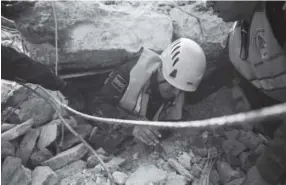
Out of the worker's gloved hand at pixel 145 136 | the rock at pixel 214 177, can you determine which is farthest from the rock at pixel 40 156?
the rock at pixel 214 177

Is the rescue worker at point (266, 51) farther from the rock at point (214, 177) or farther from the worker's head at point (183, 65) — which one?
Answer: the worker's head at point (183, 65)

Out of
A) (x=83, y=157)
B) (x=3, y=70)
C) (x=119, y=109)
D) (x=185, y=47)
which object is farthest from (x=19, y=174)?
(x=185, y=47)

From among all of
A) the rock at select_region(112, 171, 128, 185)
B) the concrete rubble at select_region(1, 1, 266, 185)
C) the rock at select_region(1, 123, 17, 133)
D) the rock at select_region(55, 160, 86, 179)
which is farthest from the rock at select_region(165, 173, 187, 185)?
the rock at select_region(1, 123, 17, 133)

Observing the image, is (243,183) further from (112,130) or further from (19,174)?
(19,174)

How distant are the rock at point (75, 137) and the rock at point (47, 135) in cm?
15

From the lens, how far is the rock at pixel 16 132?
8.87 feet

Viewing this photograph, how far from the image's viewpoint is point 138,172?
262 centimetres

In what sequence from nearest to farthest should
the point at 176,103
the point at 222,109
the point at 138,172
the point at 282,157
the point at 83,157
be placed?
the point at 282,157
the point at 138,172
the point at 83,157
the point at 176,103
the point at 222,109

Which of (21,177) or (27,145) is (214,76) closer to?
(27,145)

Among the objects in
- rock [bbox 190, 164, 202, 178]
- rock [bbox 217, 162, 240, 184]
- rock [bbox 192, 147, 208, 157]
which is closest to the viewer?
rock [bbox 217, 162, 240, 184]

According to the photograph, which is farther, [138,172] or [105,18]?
[105,18]

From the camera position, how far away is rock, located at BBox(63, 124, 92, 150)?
9.56ft

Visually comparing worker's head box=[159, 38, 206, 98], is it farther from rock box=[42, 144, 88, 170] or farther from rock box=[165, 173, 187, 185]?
rock box=[42, 144, 88, 170]

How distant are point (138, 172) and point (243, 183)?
0.93 m
